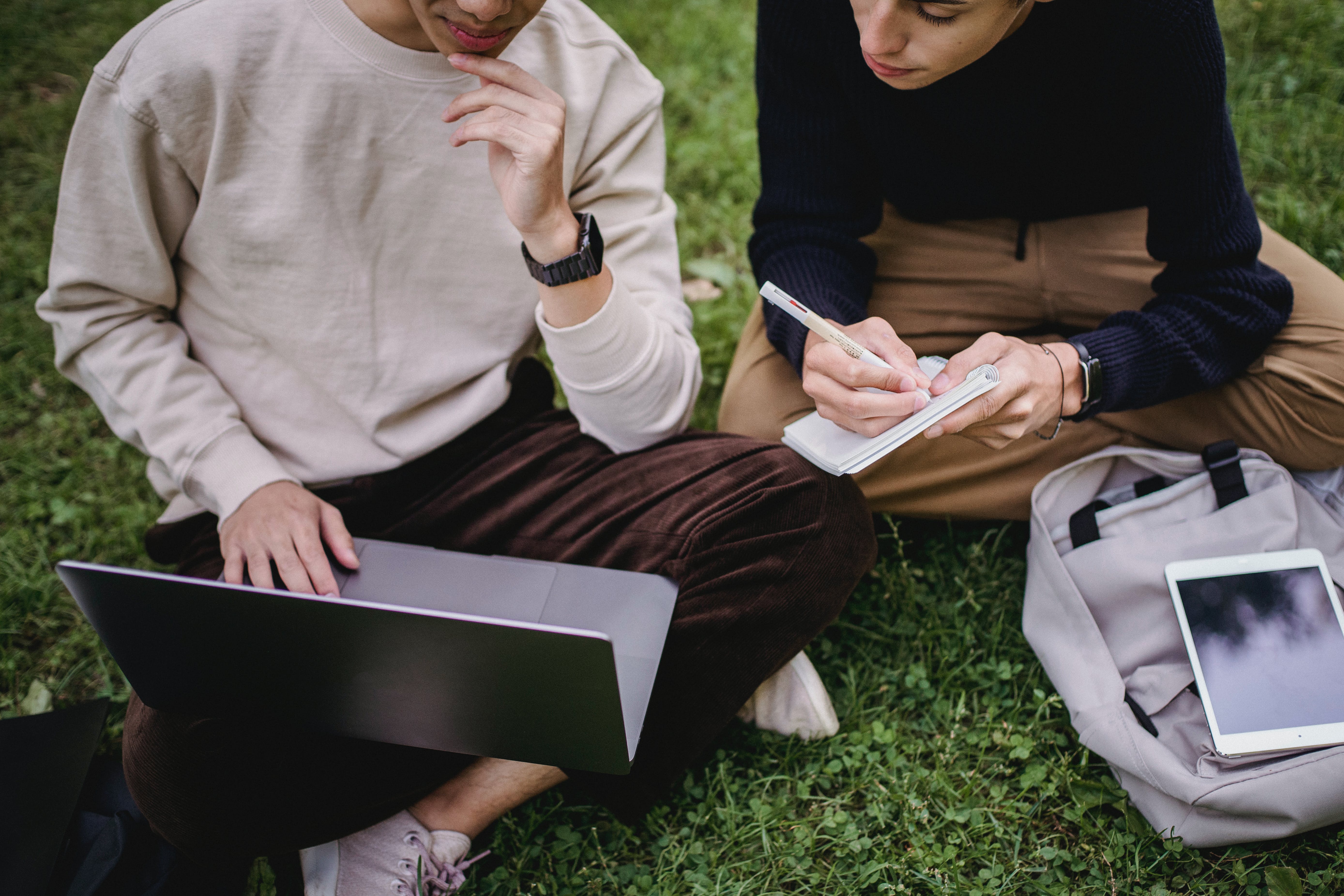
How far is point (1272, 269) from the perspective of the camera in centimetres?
186

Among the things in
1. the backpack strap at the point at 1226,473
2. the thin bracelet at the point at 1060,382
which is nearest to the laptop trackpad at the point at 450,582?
the thin bracelet at the point at 1060,382

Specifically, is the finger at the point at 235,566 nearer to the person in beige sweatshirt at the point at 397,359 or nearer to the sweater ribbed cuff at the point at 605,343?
the person in beige sweatshirt at the point at 397,359

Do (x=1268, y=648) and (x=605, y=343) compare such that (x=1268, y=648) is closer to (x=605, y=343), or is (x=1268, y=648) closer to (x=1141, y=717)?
(x=1141, y=717)

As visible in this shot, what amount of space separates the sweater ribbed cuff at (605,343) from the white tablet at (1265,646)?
1145mm

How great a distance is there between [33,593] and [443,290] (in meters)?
1.42

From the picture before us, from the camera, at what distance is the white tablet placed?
1.63 metres

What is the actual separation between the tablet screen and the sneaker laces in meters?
1.44

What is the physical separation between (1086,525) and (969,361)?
0.53 meters

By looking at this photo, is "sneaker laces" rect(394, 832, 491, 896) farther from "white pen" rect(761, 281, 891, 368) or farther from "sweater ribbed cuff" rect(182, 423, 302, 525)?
"white pen" rect(761, 281, 891, 368)

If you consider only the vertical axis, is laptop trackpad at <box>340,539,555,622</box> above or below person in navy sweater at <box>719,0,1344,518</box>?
below

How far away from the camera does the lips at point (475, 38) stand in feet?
4.98

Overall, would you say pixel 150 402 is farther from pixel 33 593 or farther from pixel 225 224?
pixel 33 593

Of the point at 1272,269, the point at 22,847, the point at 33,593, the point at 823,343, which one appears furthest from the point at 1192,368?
the point at 33,593

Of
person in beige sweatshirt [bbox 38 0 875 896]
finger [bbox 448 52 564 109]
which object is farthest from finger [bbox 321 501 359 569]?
finger [bbox 448 52 564 109]
